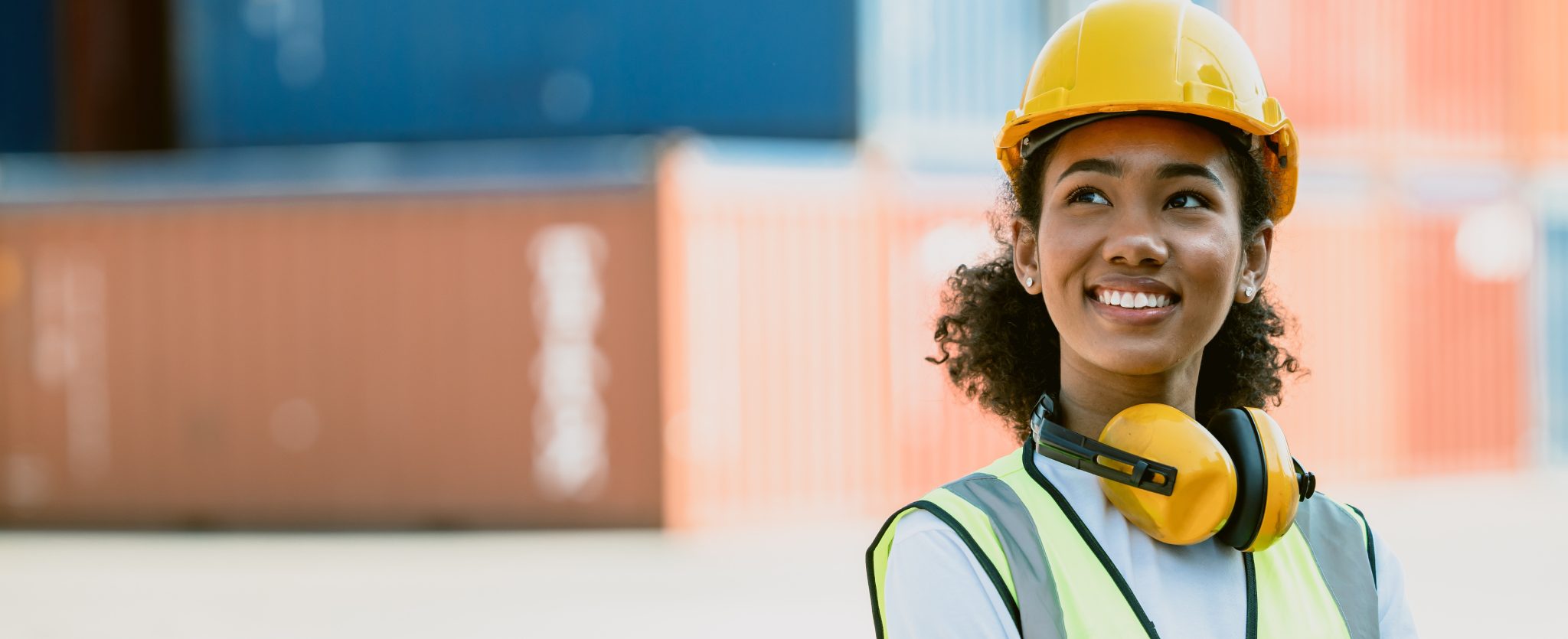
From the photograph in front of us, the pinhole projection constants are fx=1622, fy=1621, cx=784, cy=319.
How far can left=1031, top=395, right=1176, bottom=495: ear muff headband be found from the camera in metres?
1.54

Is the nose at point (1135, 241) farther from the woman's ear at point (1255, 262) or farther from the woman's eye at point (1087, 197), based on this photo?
the woman's ear at point (1255, 262)

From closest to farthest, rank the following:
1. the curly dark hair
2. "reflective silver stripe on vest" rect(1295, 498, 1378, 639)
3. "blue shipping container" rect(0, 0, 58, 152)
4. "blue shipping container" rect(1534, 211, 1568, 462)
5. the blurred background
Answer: "reflective silver stripe on vest" rect(1295, 498, 1378, 639)
the curly dark hair
the blurred background
"blue shipping container" rect(1534, 211, 1568, 462)
"blue shipping container" rect(0, 0, 58, 152)

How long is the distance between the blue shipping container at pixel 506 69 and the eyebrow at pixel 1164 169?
1094 cm

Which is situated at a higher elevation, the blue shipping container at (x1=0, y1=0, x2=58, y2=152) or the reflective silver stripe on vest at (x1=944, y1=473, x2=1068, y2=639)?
the blue shipping container at (x1=0, y1=0, x2=58, y2=152)

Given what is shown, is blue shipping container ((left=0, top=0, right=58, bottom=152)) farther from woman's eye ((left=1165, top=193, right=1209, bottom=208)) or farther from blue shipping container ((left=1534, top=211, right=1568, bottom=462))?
woman's eye ((left=1165, top=193, right=1209, bottom=208))

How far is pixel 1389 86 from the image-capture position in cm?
1417

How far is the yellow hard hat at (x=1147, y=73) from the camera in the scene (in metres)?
1.61

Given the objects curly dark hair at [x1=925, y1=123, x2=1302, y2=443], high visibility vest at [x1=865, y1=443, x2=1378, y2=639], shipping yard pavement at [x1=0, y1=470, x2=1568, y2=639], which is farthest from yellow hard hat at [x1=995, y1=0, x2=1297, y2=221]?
shipping yard pavement at [x1=0, y1=470, x2=1568, y2=639]

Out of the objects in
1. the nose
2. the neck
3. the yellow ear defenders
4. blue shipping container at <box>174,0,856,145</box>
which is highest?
blue shipping container at <box>174,0,856,145</box>

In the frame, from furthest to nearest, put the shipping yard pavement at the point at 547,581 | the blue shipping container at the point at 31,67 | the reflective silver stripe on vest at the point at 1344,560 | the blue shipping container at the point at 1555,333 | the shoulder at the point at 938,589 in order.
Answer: the blue shipping container at the point at 31,67 < the blue shipping container at the point at 1555,333 < the shipping yard pavement at the point at 547,581 < the reflective silver stripe on vest at the point at 1344,560 < the shoulder at the point at 938,589

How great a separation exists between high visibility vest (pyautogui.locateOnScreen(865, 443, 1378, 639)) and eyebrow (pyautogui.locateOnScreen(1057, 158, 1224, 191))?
0.96 feet

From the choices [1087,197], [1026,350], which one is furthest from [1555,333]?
[1087,197]

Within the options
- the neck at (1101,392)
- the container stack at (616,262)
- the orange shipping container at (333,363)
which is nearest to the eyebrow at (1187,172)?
the neck at (1101,392)

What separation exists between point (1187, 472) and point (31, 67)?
16905 millimetres
